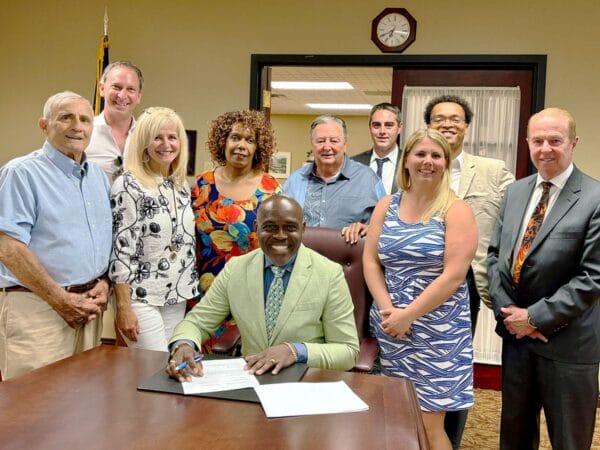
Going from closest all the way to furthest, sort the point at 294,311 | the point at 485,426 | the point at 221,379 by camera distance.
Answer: the point at 221,379 < the point at 294,311 < the point at 485,426

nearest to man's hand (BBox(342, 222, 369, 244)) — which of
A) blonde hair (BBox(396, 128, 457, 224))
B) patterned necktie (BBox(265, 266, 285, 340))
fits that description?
blonde hair (BBox(396, 128, 457, 224))

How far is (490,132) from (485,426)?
2.05 meters

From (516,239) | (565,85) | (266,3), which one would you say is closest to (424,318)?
(516,239)

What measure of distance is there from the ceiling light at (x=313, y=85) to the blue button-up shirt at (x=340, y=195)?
18.6 feet

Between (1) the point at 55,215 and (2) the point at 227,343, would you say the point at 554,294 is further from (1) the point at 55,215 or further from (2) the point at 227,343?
(1) the point at 55,215

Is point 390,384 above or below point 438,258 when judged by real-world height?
below

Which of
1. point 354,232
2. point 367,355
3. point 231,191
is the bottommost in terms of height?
point 367,355

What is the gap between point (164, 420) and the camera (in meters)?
1.22

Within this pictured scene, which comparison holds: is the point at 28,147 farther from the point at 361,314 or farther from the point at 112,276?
the point at 361,314

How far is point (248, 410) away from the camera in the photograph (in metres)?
1.29

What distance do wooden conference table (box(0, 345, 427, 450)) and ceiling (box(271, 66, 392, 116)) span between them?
16.9 ft

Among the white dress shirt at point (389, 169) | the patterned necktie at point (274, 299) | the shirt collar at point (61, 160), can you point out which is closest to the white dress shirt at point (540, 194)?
the white dress shirt at point (389, 169)

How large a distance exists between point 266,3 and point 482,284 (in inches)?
111

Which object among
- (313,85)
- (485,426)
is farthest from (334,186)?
(313,85)
